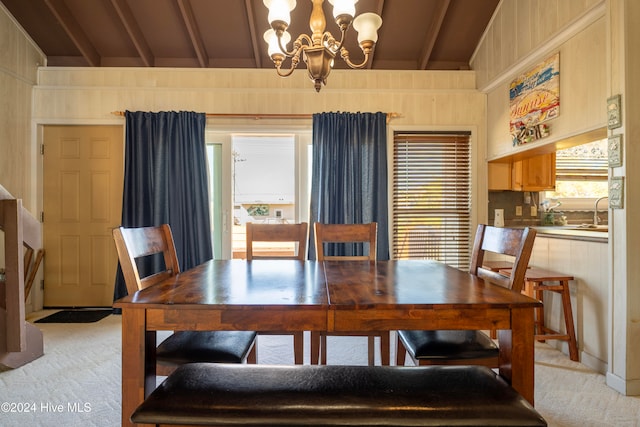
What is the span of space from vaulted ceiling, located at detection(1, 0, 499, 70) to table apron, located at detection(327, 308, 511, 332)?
9.67 feet

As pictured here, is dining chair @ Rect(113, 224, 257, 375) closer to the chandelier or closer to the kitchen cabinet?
the chandelier

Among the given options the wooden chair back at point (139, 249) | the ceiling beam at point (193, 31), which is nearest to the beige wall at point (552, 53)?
the wooden chair back at point (139, 249)

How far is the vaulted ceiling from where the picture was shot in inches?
124

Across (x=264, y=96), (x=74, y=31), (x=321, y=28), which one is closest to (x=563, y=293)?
(x=321, y=28)

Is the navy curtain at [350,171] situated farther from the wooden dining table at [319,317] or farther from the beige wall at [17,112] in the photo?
the beige wall at [17,112]

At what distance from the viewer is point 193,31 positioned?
3.26 m

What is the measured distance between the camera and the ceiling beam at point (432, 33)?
3119 millimetres

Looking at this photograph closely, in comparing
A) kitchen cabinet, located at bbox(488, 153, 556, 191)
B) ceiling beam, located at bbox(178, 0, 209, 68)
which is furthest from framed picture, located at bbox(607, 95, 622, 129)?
ceiling beam, located at bbox(178, 0, 209, 68)

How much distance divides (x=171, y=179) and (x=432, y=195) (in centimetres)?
282

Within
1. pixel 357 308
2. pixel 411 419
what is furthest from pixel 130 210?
pixel 411 419

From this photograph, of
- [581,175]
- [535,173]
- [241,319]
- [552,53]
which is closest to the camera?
[241,319]

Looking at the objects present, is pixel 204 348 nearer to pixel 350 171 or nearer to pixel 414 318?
pixel 414 318

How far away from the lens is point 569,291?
2477 millimetres

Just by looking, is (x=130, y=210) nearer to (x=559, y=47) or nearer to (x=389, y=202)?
(x=389, y=202)
